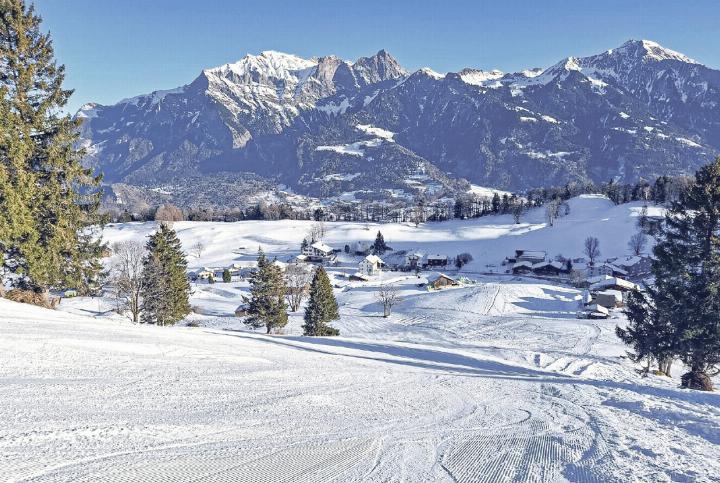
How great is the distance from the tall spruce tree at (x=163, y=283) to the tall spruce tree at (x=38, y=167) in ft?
41.0

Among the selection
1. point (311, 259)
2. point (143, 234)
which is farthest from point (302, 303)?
point (143, 234)

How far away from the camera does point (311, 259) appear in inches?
4771

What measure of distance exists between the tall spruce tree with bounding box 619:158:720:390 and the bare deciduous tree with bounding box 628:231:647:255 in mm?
105835

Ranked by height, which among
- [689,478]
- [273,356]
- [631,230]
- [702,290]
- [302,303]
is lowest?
[302,303]

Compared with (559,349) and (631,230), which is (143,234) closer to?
(559,349)

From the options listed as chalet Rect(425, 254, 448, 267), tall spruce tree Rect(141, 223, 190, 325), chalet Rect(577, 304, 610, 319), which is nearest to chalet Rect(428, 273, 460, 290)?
chalet Rect(577, 304, 610, 319)

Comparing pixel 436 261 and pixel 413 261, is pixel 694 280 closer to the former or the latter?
pixel 413 261

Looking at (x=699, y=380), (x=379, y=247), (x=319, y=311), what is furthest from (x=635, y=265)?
(x=699, y=380)

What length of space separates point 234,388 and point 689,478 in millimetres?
7548

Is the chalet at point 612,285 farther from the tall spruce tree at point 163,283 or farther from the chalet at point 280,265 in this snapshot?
the tall spruce tree at point 163,283

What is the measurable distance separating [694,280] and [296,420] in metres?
22.1

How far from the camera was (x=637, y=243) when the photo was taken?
11538 centimetres

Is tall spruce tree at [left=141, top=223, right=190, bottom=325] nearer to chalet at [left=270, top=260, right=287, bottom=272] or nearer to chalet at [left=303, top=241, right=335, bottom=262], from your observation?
chalet at [left=270, top=260, right=287, bottom=272]

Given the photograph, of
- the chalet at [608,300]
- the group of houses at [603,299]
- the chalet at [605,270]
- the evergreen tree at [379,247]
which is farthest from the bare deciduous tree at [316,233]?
the chalet at [608,300]
